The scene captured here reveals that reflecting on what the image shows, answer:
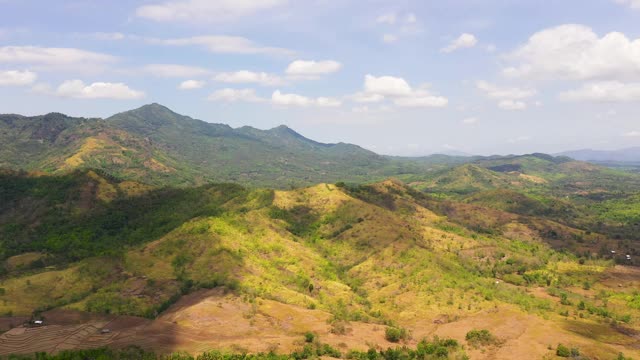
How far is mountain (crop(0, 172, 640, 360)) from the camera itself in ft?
337

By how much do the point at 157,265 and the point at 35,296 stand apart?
3241 centimetres

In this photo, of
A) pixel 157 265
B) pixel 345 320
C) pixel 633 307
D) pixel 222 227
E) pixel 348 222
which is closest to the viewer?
pixel 345 320

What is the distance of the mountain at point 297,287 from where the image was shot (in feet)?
337

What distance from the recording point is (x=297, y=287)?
13662cm

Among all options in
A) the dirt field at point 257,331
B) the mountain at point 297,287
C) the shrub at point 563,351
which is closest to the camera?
the shrub at point 563,351

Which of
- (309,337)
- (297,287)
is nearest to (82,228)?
(297,287)

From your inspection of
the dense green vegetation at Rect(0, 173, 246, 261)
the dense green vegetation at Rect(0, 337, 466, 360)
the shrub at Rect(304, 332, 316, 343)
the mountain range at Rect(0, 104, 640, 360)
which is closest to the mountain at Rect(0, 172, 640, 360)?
the shrub at Rect(304, 332, 316, 343)

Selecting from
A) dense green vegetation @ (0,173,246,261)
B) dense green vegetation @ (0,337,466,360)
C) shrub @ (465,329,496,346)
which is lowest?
shrub @ (465,329,496,346)

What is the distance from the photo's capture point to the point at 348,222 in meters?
189

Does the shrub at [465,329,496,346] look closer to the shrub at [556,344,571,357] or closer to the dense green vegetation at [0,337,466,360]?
the dense green vegetation at [0,337,466,360]

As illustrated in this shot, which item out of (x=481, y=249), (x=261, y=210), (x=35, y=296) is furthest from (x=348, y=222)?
(x=35, y=296)

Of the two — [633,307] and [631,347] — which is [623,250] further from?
[631,347]

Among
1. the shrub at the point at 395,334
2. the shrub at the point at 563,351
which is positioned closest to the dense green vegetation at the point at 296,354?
the shrub at the point at 395,334

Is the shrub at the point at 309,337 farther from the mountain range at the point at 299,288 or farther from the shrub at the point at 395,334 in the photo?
the shrub at the point at 395,334
